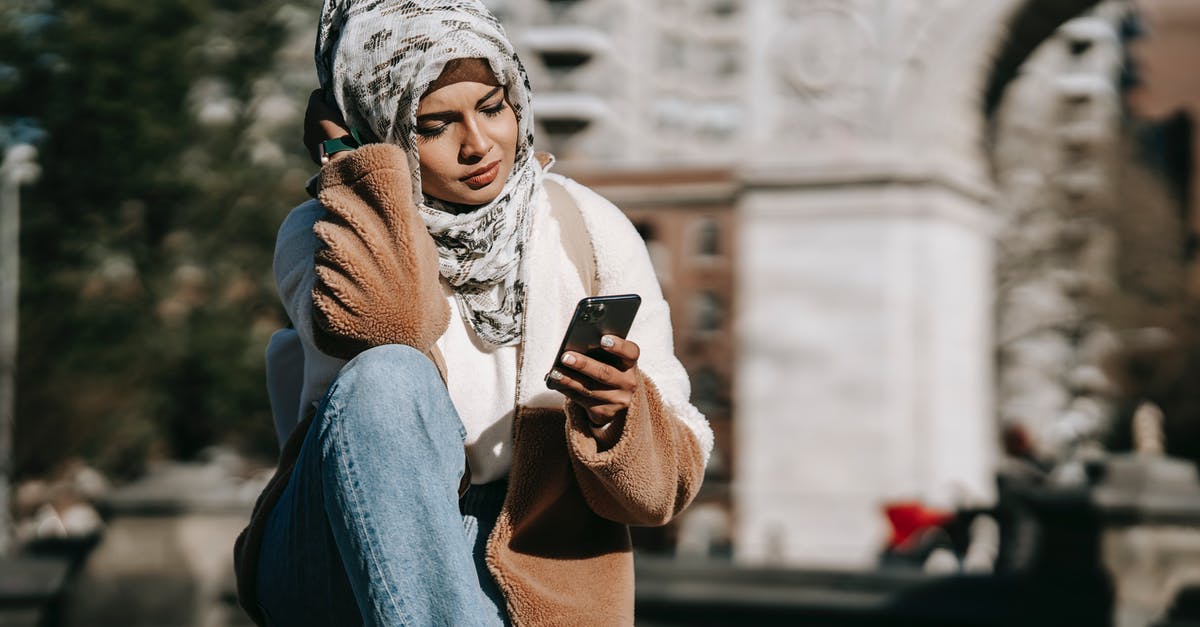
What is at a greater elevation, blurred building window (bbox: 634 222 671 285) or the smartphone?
blurred building window (bbox: 634 222 671 285)

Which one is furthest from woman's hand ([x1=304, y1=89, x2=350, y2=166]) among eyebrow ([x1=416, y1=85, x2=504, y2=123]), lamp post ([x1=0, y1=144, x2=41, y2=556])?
lamp post ([x1=0, y1=144, x2=41, y2=556])

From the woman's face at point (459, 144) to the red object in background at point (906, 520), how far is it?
338 inches

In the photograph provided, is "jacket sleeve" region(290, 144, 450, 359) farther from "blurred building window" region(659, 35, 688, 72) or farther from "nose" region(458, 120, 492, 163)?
"blurred building window" region(659, 35, 688, 72)

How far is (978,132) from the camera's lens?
43.4 ft

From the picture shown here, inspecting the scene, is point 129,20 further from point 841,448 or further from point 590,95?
point 590,95

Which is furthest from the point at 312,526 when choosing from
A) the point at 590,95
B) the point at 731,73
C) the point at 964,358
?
the point at 731,73

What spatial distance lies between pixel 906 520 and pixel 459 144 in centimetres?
884

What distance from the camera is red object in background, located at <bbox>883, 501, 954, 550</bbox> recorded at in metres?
10.8

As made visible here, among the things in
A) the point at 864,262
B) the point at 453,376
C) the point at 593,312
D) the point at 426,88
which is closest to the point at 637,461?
the point at 593,312

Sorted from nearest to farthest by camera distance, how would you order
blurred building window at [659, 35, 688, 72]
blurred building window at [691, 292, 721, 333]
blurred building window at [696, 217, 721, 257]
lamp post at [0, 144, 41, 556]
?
lamp post at [0, 144, 41, 556] → blurred building window at [696, 217, 721, 257] → blurred building window at [691, 292, 721, 333] → blurred building window at [659, 35, 688, 72]

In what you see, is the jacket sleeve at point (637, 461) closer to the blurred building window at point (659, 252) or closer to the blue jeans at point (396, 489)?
the blue jeans at point (396, 489)

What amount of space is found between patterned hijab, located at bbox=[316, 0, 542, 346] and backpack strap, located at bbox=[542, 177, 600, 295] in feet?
0.19

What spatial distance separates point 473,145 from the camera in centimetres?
249

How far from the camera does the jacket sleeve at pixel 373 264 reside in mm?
2301
